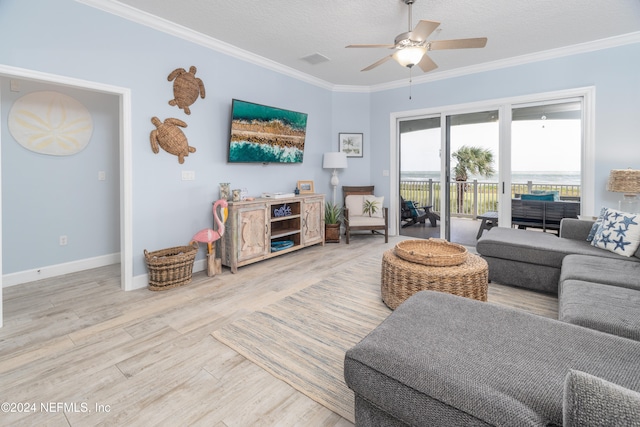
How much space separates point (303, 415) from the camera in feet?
5.25

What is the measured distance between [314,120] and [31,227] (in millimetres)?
4127

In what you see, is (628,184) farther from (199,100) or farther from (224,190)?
(199,100)

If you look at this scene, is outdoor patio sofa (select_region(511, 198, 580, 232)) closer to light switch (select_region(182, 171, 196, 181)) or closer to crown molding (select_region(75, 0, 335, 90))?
crown molding (select_region(75, 0, 335, 90))

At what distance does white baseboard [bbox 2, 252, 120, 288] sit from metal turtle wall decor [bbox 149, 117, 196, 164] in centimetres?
178

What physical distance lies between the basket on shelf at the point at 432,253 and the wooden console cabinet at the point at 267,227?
1906 millimetres

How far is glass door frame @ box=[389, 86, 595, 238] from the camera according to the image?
4.08 metres

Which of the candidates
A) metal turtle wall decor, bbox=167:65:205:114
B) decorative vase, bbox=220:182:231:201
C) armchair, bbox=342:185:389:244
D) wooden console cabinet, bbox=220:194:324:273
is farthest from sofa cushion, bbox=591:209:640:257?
metal turtle wall decor, bbox=167:65:205:114

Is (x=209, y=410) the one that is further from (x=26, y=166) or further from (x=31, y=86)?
(x=31, y=86)

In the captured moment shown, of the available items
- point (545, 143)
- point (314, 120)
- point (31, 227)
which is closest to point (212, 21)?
point (314, 120)

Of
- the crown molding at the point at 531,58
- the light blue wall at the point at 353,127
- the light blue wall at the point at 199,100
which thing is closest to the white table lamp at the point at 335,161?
the light blue wall at the point at 199,100

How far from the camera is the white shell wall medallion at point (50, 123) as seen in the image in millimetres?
3406

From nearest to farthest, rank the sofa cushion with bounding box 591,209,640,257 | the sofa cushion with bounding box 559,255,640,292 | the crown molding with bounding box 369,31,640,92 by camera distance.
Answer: the sofa cushion with bounding box 559,255,640,292 < the sofa cushion with bounding box 591,209,640,257 < the crown molding with bounding box 369,31,640,92

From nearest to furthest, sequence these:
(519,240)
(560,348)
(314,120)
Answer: (560,348) → (519,240) → (314,120)

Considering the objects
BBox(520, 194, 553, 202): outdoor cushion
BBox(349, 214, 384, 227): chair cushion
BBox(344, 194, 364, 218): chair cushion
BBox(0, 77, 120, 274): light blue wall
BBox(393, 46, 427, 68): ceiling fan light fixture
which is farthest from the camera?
BBox(344, 194, 364, 218): chair cushion
